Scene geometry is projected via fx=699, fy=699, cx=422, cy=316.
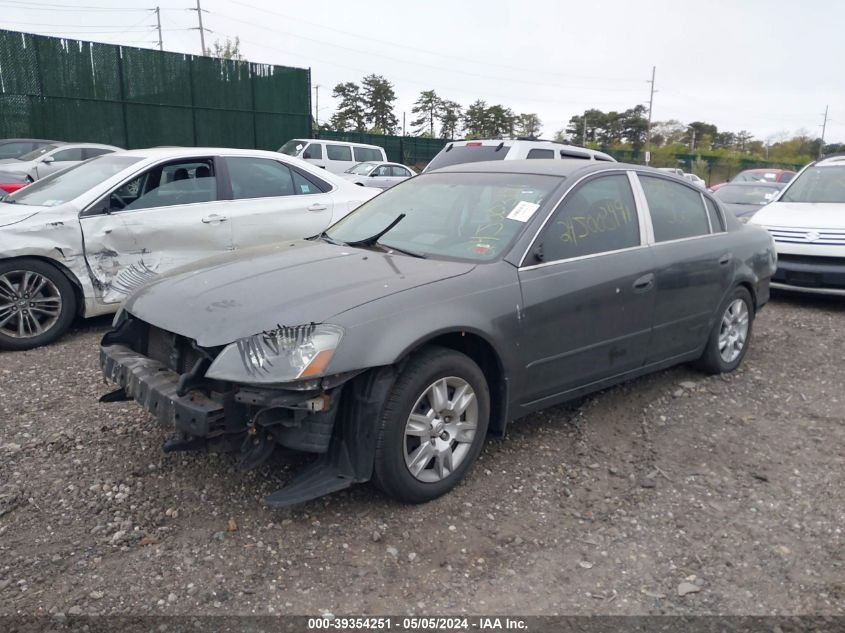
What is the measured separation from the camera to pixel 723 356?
16.7ft

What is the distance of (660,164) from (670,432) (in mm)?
45502

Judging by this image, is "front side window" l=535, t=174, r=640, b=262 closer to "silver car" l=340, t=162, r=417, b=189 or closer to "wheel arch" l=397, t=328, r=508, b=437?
"wheel arch" l=397, t=328, r=508, b=437

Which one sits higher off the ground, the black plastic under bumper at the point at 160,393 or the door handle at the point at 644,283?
the door handle at the point at 644,283

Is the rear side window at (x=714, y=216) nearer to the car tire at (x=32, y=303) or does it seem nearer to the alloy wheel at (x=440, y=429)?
the alloy wheel at (x=440, y=429)

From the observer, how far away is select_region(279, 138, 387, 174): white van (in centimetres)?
2058

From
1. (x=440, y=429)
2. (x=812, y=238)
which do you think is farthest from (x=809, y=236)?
(x=440, y=429)

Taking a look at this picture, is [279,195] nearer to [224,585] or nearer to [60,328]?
[60,328]

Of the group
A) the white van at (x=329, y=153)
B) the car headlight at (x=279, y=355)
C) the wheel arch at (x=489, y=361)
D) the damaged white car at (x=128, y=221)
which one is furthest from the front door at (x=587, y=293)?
the white van at (x=329, y=153)

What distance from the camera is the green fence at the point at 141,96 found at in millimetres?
19750

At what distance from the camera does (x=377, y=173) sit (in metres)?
20.1

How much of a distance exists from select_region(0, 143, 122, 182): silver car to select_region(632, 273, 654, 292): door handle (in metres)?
Answer: 12.8

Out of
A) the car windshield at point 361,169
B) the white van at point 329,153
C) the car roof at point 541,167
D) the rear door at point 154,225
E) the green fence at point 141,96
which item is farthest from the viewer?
the white van at point 329,153

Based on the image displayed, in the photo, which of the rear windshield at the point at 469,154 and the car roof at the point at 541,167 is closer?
the car roof at the point at 541,167

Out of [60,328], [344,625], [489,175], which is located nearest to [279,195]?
[60,328]
